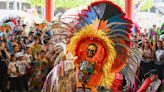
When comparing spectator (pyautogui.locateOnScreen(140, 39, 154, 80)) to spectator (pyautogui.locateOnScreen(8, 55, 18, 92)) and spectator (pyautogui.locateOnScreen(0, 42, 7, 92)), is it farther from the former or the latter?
spectator (pyautogui.locateOnScreen(0, 42, 7, 92))

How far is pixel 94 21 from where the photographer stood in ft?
17.3

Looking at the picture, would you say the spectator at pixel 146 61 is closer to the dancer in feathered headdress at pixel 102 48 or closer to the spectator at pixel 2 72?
the dancer in feathered headdress at pixel 102 48

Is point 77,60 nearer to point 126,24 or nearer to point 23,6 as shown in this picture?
point 126,24

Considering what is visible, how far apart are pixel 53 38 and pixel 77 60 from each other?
0.56 metres

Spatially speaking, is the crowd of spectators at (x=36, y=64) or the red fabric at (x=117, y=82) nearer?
the red fabric at (x=117, y=82)

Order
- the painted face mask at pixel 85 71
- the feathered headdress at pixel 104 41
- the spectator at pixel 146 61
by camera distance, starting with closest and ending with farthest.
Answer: the painted face mask at pixel 85 71, the feathered headdress at pixel 104 41, the spectator at pixel 146 61

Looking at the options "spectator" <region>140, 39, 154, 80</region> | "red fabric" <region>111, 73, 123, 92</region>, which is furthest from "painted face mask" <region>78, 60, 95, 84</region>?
"spectator" <region>140, 39, 154, 80</region>

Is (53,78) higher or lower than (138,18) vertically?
lower

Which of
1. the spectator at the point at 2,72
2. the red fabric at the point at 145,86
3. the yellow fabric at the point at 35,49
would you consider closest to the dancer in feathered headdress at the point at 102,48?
the red fabric at the point at 145,86

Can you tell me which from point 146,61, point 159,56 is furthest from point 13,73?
point 159,56

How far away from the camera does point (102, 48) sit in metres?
5.13

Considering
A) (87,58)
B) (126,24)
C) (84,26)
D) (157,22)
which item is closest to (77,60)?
(87,58)

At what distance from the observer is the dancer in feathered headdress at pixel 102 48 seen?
506 centimetres

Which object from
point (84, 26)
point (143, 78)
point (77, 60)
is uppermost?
point (84, 26)
